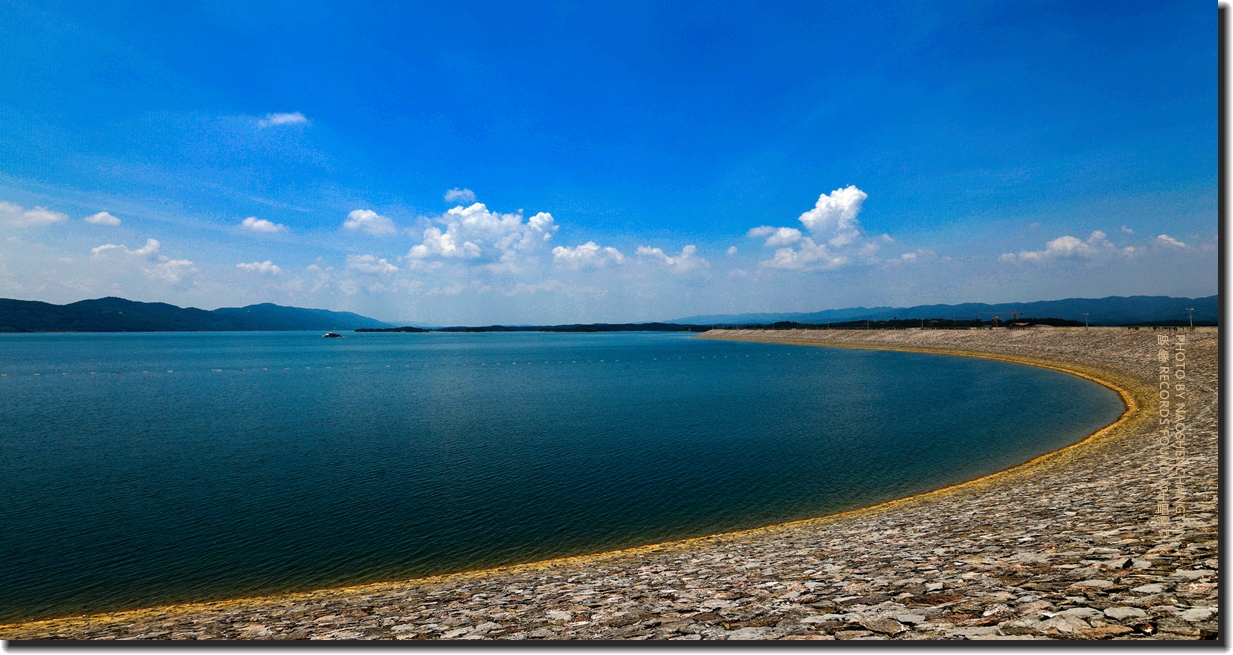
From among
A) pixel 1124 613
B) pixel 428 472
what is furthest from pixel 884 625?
pixel 428 472

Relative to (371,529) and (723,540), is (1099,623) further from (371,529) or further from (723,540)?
(371,529)

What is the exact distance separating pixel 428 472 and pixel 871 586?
21910 millimetres

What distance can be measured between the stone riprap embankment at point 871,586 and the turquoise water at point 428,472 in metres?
2.18

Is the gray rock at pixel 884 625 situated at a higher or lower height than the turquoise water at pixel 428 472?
higher

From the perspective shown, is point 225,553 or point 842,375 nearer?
point 225,553

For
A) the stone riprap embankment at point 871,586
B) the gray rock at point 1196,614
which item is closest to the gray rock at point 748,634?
the stone riprap embankment at point 871,586

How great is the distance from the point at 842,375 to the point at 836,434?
4111 cm

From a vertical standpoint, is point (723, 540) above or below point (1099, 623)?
below

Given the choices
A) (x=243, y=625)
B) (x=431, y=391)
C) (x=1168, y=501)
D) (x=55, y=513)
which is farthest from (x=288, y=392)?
(x=1168, y=501)

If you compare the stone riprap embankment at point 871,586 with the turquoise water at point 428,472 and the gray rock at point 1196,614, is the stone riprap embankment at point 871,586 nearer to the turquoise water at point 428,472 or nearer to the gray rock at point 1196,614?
the gray rock at point 1196,614

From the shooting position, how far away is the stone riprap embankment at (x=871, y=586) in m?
7.16

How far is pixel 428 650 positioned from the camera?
4934 millimetres

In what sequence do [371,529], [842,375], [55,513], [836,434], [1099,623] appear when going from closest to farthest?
[1099,623] → [371,529] → [55,513] → [836,434] → [842,375]

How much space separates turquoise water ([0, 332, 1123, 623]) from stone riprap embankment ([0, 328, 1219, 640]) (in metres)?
2.18
